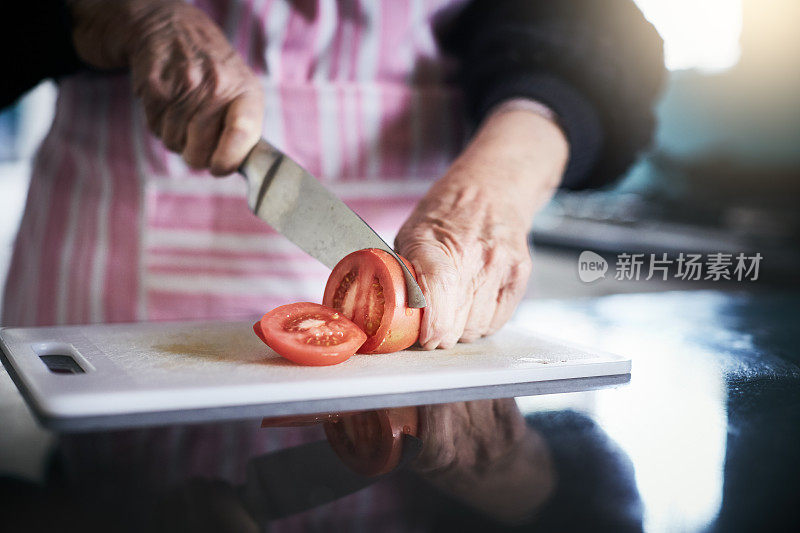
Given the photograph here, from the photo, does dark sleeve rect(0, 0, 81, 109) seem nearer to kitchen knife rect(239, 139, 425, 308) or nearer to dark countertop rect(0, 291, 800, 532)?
kitchen knife rect(239, 139, 425, 308)

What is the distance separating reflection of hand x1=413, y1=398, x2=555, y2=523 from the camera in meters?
0.51

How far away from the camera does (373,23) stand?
1.36 meters

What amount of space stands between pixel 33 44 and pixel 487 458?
3.45ft

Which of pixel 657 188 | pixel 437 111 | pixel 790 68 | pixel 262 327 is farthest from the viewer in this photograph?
pixel 657 188

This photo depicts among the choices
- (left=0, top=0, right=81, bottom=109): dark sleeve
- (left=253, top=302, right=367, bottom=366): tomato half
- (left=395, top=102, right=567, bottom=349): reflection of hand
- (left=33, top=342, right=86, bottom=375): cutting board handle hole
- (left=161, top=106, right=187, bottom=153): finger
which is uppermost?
(left=0, top=0, right=81, bottom=109): dark sleeve

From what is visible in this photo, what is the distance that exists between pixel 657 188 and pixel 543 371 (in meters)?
2.89

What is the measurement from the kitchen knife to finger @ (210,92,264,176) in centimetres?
2

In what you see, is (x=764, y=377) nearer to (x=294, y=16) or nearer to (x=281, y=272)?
(x=281, y=272)

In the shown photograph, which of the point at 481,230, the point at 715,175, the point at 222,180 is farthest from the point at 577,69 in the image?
the point at 715,175

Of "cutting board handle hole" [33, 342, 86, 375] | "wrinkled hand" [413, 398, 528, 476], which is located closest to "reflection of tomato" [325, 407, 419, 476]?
"wrinkled hand" [413, 398, 528, 476]

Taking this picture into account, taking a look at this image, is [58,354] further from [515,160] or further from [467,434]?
[515,160]

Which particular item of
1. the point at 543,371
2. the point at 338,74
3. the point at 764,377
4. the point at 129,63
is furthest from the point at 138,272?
the point at 764,377

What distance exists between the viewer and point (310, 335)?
0.82m

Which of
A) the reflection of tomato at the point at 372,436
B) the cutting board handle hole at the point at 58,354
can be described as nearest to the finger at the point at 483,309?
the reflection of tomato at the point at 372,436
